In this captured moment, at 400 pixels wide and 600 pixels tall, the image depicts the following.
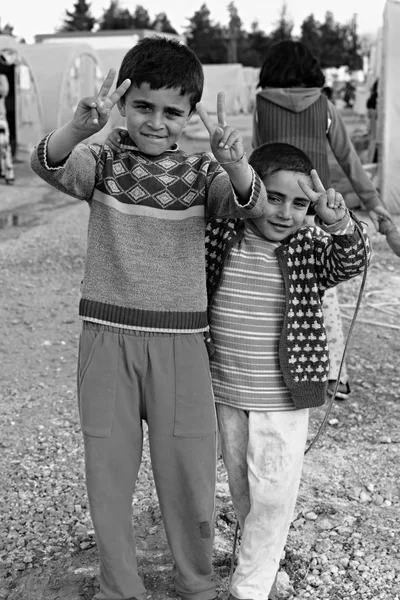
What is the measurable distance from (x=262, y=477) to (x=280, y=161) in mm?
898

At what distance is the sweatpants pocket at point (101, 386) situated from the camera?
217 centimetres

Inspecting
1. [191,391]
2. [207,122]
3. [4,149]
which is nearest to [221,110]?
[207,122]

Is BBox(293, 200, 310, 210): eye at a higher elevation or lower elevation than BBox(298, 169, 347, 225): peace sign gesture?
lower

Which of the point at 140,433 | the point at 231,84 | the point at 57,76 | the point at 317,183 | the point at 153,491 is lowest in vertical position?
the point at 231,84

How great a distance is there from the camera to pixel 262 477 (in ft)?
7.45

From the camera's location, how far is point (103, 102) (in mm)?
1989

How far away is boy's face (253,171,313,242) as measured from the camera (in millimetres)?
2273

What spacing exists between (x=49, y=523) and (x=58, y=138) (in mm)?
1533

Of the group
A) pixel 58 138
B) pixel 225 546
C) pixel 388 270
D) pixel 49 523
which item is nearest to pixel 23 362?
pixel 49 523

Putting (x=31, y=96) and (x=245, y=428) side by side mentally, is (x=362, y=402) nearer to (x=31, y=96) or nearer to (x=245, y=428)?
(x=245, y=428)

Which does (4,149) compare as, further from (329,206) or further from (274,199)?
(329,206)

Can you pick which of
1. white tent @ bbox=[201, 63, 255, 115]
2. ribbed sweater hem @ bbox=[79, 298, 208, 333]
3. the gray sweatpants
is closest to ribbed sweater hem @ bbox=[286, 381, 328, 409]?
the gray sweatpants

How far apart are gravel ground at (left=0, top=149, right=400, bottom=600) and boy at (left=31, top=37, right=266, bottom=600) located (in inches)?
20.3

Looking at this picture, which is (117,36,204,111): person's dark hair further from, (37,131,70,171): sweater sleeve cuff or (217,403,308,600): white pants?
(217,403,308,600): white pants
